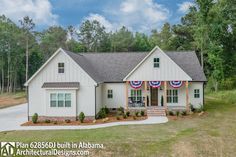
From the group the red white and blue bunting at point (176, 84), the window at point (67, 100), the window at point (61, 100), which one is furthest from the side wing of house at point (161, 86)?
the window at point (61, 100)

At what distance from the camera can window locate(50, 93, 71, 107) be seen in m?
20.4

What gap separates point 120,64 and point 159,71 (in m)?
5.40

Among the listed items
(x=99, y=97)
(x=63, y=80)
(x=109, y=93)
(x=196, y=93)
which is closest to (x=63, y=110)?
(x=63, y=80)

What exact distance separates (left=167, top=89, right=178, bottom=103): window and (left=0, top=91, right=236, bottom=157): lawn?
5493 millimetres

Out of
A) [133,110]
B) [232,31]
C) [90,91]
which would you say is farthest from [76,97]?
[232,31]

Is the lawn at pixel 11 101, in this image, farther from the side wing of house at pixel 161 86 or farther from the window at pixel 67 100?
the side wing of house at pixel 161 86

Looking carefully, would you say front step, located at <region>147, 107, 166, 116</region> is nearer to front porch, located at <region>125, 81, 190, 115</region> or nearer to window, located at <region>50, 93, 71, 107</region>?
front porch, located at <region>125, 81, 190, 115</region>

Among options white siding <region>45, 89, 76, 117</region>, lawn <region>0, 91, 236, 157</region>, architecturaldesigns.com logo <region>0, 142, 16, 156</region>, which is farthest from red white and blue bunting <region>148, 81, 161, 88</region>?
architecturaldesigns.com logo <region>0, 142, 16, 156</region>

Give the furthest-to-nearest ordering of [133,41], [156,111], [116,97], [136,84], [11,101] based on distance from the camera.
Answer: [133,41], [11,101], [116,97], [136,84], [156,111]

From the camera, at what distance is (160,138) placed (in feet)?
45.5

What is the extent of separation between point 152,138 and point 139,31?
75701 millimetres

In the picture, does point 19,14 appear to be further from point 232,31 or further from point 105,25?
point 232,31

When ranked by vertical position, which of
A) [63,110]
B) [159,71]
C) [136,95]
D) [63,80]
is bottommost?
[63,110]

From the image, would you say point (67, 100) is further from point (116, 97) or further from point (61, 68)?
point (116, 97)
